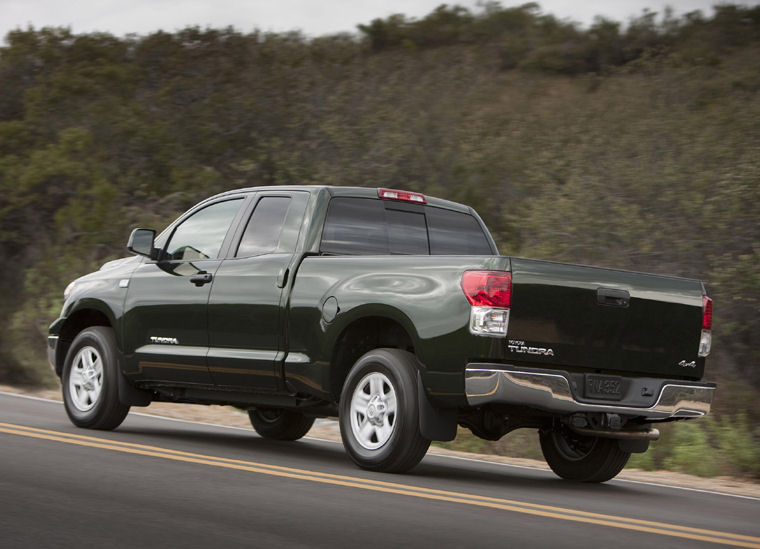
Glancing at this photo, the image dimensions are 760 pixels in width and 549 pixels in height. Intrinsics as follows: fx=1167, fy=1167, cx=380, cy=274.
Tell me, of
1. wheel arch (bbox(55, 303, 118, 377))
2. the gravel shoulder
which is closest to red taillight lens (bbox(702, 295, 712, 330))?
the gravel shoulder

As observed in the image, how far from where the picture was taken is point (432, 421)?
7598 millimetres

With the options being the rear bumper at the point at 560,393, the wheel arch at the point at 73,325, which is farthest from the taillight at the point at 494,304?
the wheel arch at the point at 73,325

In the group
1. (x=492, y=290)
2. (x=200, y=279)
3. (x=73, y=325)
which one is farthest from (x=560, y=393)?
(x=73, y=325)

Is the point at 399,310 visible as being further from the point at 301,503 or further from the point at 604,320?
the point at 301,503

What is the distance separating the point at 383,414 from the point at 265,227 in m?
1.97

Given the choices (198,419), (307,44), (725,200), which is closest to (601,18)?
(307,44)

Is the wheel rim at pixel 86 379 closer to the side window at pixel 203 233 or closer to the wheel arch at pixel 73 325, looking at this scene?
the wheel arch at pixel 73 325

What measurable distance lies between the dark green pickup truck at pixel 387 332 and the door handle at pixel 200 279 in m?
0.01

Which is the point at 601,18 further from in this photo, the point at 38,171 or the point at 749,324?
the point at 749,324

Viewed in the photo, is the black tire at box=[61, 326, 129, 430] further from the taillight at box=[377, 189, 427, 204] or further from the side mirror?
the taillight at box=[377, 189, 427, 204]

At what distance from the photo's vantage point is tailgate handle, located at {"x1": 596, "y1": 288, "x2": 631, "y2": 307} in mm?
7590

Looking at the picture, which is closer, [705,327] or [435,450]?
[705,327]

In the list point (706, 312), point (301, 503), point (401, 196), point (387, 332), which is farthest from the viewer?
point (401, 196)

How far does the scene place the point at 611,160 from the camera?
18.1m
